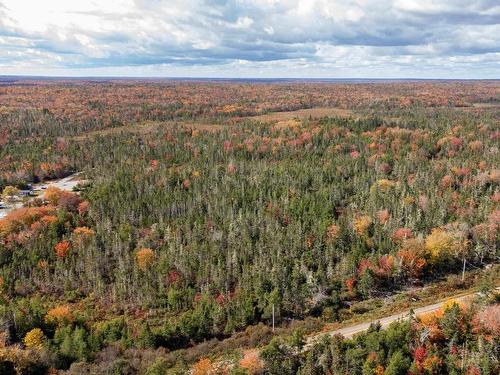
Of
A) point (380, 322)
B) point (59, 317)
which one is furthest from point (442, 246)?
point (59, 317)

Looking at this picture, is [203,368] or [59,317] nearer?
[203,368]

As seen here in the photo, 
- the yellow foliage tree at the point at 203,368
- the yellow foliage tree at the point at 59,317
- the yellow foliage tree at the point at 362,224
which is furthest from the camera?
the yellow foliage tree at the point at 362,224

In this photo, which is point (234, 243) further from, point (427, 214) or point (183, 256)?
point (427, 214)

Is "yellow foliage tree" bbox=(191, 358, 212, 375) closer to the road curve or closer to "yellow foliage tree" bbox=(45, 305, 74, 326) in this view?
the road curve

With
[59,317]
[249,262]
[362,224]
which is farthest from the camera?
[362,224]

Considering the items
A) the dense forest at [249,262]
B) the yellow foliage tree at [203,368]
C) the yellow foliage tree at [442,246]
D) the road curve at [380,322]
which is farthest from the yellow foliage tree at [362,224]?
the yellow foliage tree at [203,368]

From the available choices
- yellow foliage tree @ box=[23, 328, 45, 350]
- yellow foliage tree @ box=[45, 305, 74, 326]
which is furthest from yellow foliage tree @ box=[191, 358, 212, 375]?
yellow foliage tree @ box=[45, 305, 74, 326]

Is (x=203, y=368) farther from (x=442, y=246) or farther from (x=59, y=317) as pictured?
(x=442, y=246)

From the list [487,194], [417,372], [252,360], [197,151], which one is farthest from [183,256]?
[197,151]

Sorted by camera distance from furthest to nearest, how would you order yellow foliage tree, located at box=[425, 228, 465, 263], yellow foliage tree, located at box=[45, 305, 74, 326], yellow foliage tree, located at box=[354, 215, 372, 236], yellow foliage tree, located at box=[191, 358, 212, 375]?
1. yellow foliage tree, located at box=[354, 215, 372, 236]
2. yellow foliage tree, located at box=[425, 228, 465, 263]
3. yellow foliage tree, located at box=[45, 305, 74, 326]
4. yellow foliage tree, located at box=[191, 358, 212, 375]

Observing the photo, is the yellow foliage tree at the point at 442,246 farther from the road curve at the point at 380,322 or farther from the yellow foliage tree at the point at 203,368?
the yellow foliage tree at the point at 203,368

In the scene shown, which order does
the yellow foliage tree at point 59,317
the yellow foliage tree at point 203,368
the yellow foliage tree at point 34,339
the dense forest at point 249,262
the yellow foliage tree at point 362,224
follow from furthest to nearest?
1. the yellow foliage tree at point 362,224
2. the yellow foliage tree at point 59,317
3. the yellow foliage tree at point 34,339
4. the dense forest at point 249,262
5. the yellow foliage tree at point 203,368
